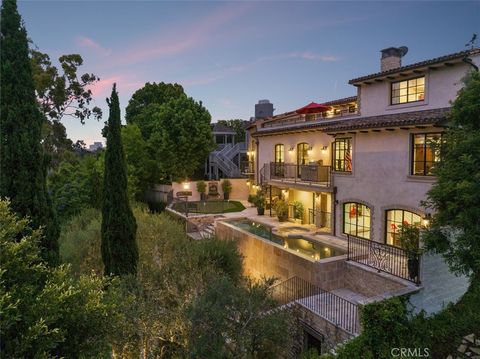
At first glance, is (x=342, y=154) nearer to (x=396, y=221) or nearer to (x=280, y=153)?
(x=396, y=221)

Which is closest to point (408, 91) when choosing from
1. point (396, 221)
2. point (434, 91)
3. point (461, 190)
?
point (434, 91)

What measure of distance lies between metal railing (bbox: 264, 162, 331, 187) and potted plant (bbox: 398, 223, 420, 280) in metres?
6.62

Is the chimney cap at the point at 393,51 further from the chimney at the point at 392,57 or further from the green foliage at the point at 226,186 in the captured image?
the green foliage at the point at 226,186

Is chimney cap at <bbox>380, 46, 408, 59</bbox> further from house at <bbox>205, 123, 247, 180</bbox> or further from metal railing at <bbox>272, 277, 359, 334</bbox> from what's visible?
house at <bbox>205, 123, 247, 180</bbox>

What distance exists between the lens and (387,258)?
13055 mm

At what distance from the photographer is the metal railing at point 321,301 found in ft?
36.7

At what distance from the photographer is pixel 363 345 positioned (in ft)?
30.8

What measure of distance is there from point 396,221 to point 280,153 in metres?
12.1

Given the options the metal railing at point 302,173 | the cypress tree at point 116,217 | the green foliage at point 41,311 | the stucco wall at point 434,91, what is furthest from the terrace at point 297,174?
the green foliage at point 41,311

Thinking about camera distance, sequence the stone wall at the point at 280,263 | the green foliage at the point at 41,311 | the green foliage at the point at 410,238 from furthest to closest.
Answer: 1. the stone wall at the point at 280,263
2. the green foliage at the point at 410,238
3. the green foliage at the point at 41,311

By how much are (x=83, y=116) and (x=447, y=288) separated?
29.2 m

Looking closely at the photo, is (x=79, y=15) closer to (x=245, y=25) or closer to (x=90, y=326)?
(x=245, y=25)

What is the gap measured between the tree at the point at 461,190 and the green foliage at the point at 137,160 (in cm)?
2710

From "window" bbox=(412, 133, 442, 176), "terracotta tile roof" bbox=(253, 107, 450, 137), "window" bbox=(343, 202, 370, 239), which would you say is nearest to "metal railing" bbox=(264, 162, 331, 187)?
"window" bbox=(343, 202, 370, 239)
